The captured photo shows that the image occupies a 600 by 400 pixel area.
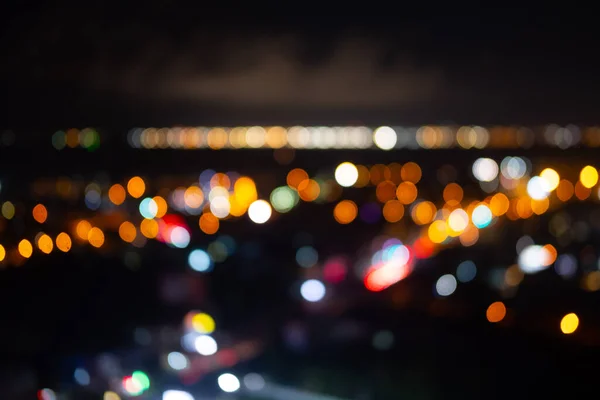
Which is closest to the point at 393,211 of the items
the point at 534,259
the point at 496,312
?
the point at 534,259

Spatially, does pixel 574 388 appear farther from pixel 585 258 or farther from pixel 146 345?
pixel 585 258

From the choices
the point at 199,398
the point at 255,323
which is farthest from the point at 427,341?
the point at 199,398

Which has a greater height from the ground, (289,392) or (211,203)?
(211,203)

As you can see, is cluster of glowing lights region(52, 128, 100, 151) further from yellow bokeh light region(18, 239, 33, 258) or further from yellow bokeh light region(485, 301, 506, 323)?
yellow bokeh light region(485, 301, 506, 323)

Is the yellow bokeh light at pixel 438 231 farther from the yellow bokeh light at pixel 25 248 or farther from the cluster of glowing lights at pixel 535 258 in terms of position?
the yellow bokeh light at pixel 25 248

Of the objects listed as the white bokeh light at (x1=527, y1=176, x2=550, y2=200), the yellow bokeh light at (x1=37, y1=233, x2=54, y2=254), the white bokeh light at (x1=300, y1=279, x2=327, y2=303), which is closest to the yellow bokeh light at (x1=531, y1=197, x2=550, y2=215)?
the white bokeh light at (x1=527, y1=176, x2=550, y2=200)

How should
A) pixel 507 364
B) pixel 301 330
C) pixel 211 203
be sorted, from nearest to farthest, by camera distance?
pixel 507 364 < pixel 301 330 < pixel 211 203

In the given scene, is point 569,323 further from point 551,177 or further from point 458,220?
point 551,177
